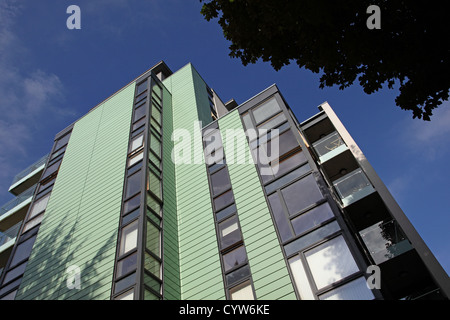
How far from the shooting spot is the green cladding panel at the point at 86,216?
14.6m

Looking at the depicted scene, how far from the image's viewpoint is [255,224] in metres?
14.3

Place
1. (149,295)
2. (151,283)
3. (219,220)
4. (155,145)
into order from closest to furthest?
1. (149,295)
2. (151,283)
3. (219,220)
4. (155,145)

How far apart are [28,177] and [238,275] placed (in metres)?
21.1

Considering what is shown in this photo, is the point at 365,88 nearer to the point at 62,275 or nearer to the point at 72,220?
the point at 62,275

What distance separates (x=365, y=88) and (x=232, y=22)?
3390 mm

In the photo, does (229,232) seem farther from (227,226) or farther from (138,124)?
(138,124)

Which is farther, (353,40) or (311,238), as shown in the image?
(311,238)

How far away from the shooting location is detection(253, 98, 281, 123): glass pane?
18737mm

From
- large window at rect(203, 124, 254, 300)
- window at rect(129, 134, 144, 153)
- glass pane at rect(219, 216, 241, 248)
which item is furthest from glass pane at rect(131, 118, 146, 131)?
glass pane at rect(219, 216, 241, 248)

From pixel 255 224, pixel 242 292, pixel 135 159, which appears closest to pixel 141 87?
pixel 135 159

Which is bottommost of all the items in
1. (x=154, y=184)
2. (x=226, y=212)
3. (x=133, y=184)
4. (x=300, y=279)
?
(x=300, y=279)
